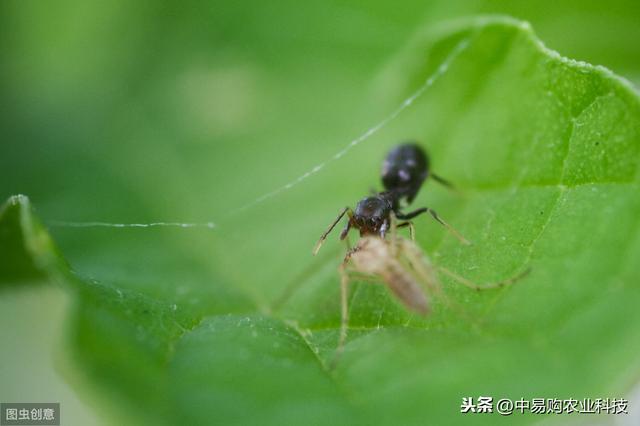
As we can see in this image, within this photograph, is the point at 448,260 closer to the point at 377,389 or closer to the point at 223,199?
the point at 377,389

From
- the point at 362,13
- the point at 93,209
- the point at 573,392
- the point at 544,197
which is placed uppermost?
the point at 362,13

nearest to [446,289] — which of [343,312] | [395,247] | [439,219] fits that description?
[395,247]

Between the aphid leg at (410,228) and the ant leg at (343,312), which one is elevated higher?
the aphid leg at (410,228)

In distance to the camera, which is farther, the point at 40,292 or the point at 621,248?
the point at 40,292

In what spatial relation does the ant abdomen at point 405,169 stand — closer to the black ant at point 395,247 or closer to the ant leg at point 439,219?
the black ant at point 395,247

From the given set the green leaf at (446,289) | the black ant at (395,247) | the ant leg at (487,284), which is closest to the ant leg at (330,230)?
the black ant at (395,247)

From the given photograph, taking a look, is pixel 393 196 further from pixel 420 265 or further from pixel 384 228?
pixel 420 265

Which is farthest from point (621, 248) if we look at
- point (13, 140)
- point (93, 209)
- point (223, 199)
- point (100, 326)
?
point (13, 140)
